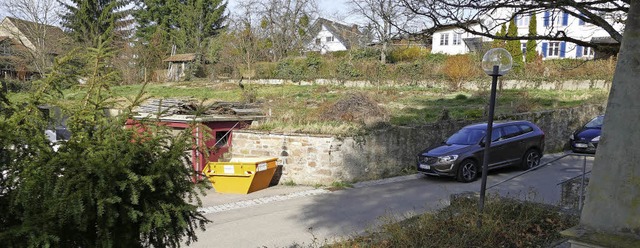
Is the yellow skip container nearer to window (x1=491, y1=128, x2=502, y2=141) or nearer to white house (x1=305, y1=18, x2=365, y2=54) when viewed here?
window (x1=491, y1=128, x2=502, y2=141)

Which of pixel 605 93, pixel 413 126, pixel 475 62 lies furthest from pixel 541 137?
pixel 475 62

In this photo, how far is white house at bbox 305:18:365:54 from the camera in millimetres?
54381

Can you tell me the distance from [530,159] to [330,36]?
50899 mm

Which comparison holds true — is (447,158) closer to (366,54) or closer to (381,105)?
(381,105)

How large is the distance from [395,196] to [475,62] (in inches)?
918

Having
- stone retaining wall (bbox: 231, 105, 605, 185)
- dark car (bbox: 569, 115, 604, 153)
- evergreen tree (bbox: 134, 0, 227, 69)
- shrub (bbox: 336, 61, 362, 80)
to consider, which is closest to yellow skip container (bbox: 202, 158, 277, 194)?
stone retaining wall (bbox: 231, 105, 605, 185)

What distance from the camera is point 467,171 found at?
46.0ft

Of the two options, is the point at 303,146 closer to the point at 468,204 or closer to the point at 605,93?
the point at 468,204

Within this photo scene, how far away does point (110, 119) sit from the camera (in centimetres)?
455

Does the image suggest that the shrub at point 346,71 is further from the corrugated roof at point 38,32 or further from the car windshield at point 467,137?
the car windshield at point 467,137

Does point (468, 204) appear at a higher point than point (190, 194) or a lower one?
lower

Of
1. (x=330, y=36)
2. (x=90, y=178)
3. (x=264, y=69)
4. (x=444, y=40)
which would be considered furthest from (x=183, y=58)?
(x=90, y=178)

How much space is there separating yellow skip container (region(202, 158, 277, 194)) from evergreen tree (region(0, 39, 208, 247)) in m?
9.76

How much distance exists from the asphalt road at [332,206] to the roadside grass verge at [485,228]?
5.70ft
